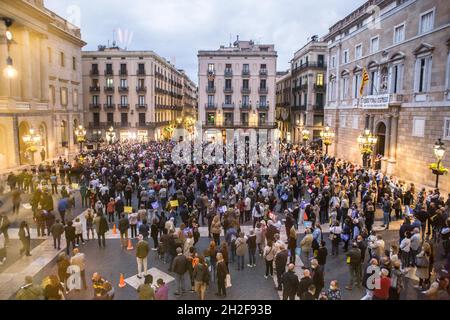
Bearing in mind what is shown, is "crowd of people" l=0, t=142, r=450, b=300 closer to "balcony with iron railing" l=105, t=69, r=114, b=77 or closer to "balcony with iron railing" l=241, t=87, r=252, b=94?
"balcony with iron railing" l=241, t=87, r=252, b=94

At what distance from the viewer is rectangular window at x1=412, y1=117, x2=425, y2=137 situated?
22.5 m

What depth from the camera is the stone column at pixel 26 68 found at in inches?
1219

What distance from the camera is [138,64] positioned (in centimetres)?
5597

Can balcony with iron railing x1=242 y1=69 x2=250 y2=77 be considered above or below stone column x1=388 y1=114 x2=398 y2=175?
above

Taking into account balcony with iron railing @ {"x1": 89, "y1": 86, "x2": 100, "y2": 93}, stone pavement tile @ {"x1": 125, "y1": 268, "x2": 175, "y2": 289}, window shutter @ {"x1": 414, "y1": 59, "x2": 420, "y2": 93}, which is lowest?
stone pavement tile @ {"x1": 125, "y1": 268, "x2": 175, "y2": 289}

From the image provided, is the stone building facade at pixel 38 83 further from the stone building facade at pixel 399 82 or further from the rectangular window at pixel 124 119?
the stone building facade at pixel 399 82

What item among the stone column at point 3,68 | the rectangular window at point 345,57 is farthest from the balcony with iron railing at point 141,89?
the rectangular window at point 345,57

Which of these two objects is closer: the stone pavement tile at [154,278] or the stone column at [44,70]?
the stone pavement tile at [154,278]

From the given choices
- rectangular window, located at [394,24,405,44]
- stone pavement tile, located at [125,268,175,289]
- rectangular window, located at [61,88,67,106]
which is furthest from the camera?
rectangular window, located at [61,88,67,106]

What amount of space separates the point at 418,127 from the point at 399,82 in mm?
4046

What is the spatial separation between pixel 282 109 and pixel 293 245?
57.6m

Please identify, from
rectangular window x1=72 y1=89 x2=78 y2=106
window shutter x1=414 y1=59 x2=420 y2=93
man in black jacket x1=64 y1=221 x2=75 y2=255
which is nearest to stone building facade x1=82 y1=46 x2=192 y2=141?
rectangular window x1=72 y1=89 x2=78 y2=106
